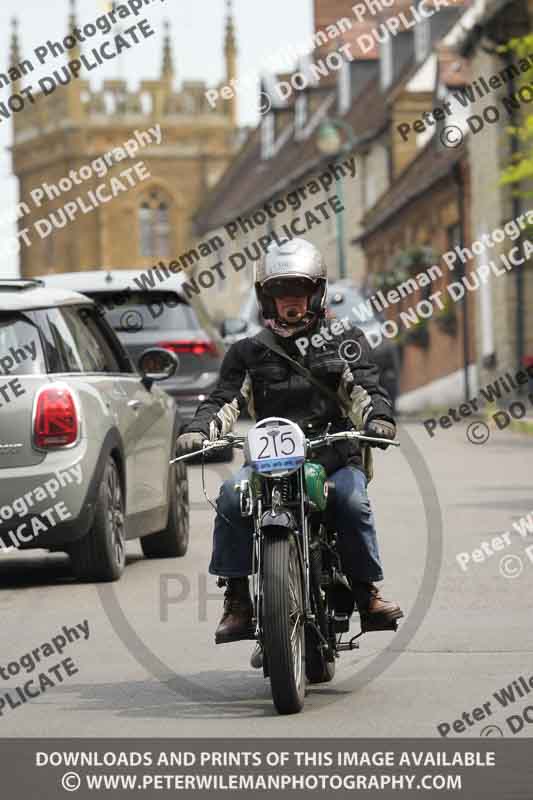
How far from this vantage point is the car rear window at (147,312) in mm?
19422

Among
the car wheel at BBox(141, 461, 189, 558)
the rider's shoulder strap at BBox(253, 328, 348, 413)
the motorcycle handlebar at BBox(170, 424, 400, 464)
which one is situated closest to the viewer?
the motorcycle handlebar at BBox(170, 424, 400, 464)

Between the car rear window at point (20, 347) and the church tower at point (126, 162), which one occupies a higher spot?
the church tower at point (126, 162)

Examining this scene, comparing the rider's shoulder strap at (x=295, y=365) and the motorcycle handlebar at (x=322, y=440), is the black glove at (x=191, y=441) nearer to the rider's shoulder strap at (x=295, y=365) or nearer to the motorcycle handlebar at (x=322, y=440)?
the motorcycle handlebar at (x=322, y=440)

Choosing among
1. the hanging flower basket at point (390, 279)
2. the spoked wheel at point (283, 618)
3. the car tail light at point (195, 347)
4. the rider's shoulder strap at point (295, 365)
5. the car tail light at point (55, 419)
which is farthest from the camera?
the hanging flower basket at point (390, 279)

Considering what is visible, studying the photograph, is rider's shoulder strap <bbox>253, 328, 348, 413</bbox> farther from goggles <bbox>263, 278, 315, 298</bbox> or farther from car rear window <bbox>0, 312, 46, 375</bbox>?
car rear window <bbox>0, 312, 46, 375</bbox>

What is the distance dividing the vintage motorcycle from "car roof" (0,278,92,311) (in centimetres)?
404

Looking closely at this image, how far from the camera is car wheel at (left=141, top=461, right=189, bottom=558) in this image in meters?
A: 13.1

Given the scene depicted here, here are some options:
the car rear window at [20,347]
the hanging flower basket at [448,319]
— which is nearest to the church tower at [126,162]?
the hanging flower basket at [448,319]

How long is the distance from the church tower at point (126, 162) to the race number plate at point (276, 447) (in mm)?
103573

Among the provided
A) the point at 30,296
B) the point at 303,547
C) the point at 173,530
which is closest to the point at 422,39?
the point at 173,530

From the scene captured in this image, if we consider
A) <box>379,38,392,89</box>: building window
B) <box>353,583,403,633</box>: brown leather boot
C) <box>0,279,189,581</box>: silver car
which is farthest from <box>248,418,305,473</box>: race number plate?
<box>379,38,392,89</box>: building window

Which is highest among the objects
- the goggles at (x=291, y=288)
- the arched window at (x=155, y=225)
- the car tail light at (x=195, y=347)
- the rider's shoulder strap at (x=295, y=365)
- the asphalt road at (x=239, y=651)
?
the arched window at (x=155, y=225)

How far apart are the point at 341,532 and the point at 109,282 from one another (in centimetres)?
1155
